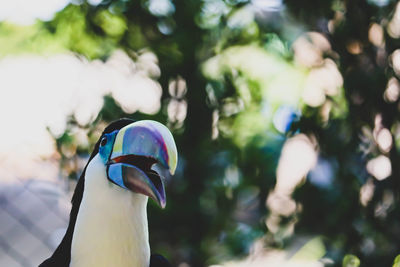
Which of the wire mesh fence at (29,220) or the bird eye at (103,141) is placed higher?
the bird eye at (103,141)

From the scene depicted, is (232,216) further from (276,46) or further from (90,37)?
(90,37)

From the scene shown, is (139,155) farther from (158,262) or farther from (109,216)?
(158,262)

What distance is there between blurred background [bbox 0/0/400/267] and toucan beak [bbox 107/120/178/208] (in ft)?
2.29

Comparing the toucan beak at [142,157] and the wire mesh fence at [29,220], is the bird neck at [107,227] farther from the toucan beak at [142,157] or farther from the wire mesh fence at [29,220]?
the wire mesh fence at [29,220]

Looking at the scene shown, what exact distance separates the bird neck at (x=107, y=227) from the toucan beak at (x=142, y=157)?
61 mm

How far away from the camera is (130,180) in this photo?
51.5 inches

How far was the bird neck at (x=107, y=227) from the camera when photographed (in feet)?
4.65

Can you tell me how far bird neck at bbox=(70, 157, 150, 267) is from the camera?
1.42 m

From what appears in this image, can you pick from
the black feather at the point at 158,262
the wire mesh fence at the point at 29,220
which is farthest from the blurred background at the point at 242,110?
the wire mesh fence at the point at 29,220

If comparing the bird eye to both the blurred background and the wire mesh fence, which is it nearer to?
the blurred background

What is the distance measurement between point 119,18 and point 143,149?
1.01 meters

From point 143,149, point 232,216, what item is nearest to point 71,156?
point 232,216

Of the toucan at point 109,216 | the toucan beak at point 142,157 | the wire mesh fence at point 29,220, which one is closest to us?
the toucan beak at point 142,157

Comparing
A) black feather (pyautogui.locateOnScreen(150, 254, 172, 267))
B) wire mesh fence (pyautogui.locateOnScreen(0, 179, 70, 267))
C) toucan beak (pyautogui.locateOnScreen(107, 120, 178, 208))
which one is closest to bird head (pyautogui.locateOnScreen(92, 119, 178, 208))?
toucan beak (pyautogui.locateOnScreen(107, 120, 178, 208))
